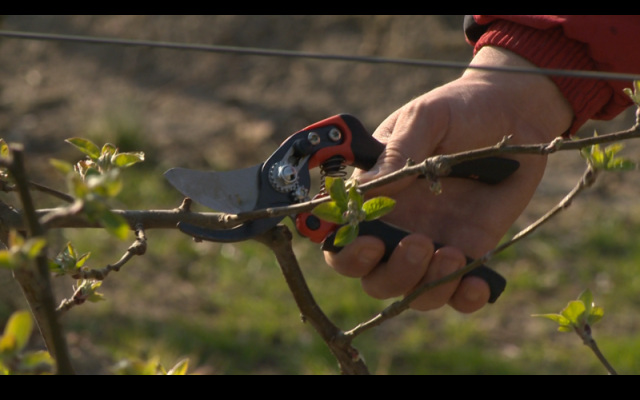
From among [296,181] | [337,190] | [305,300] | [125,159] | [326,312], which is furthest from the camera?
[326,312]

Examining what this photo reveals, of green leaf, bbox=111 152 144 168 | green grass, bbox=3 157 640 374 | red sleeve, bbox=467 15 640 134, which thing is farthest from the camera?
green grass, bbox=3 157 640 374

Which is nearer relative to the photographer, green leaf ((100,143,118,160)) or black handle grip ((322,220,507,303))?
green leaf ((100,143,118,160))

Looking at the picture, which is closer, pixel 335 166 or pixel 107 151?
pixel 107 151

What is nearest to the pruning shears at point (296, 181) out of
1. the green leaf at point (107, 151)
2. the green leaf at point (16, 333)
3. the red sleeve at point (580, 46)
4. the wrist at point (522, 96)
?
the green leaf at point (107, 151)

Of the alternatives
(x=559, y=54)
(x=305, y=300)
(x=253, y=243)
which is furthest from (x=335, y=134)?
(x=253, y=243)

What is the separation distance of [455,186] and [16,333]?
5.51 ft

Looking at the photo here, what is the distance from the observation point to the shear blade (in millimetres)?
1736

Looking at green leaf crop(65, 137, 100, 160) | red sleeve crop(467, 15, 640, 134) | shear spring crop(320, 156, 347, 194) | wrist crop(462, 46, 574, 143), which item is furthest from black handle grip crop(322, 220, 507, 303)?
green leaf crop(65, 137, 100, 160)

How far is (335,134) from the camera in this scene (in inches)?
78.1

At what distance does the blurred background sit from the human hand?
1564 mm

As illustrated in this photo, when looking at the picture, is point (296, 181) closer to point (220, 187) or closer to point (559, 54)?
point (220, 187)

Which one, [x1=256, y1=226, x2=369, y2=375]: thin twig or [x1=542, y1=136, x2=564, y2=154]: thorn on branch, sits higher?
[x1=542, y1=136, x2=564, y2=154]: thorn on branch

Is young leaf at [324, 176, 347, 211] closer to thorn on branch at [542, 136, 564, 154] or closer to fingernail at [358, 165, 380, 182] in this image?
thorn on branch at [542, 136, 564, 154]

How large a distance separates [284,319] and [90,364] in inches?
38.0
